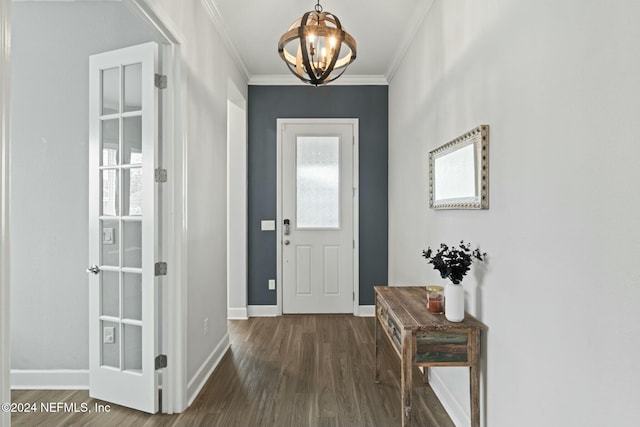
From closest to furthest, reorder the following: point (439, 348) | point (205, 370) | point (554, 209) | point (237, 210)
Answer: point (554, 209), point (439, 348), point (205, 370), point (237, 210)

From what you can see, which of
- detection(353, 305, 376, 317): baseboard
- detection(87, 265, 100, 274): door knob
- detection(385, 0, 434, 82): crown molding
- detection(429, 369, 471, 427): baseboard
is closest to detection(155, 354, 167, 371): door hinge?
detection(87, 265, 100, 274): door knob

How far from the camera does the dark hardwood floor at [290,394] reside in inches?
83.9

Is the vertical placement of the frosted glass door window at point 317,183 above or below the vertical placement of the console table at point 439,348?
above

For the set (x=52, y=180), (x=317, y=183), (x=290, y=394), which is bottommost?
(x=290, y=394)

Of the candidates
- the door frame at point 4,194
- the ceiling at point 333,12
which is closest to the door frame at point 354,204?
the ceiling at point 333,12

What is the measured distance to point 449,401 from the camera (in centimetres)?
220

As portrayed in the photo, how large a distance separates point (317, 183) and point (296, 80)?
48.7 inches

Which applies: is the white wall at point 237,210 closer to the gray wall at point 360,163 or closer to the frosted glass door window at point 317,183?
the gray wall at point 360,163

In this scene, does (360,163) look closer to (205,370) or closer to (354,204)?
(354,204)

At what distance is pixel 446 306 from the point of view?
1.80 meters

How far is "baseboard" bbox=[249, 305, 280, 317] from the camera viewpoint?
424 centimetres

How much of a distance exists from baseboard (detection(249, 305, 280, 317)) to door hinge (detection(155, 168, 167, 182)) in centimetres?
242

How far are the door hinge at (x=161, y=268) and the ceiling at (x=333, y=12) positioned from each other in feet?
6.31

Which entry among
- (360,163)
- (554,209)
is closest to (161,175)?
(554,209)
